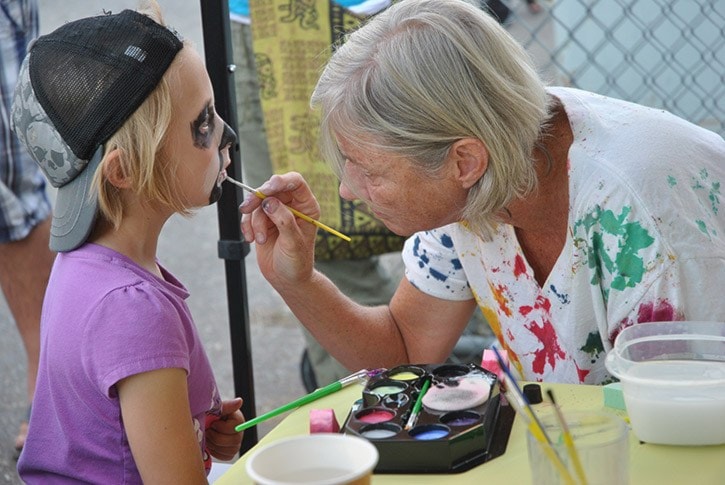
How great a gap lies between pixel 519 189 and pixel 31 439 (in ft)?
2.89

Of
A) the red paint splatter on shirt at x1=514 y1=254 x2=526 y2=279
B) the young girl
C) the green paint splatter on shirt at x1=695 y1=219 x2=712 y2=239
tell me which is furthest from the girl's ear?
the green paint splatter on shirt at x1=695 y1=219 x2=712 y2=239

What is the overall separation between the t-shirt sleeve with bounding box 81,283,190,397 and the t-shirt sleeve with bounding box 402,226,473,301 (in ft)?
2.06

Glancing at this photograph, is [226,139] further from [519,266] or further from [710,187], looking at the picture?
[710,187]

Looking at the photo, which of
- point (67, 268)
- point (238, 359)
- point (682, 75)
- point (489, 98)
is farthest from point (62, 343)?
point (682, 75)

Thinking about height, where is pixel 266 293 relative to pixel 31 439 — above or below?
below

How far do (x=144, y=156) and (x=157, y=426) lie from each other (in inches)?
16.7

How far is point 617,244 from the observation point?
173cm

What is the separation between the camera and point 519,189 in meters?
1.81

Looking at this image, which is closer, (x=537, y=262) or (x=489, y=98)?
(x=489, y=98)

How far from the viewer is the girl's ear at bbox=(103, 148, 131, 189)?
1682 millimetres

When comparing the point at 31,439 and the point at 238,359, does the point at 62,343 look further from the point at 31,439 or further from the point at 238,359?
the point at 238,359

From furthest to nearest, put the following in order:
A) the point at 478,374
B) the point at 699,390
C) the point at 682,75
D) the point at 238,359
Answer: the point at 682,75 → the point at 238,359 → the point at 478,374 → the point at 699,390

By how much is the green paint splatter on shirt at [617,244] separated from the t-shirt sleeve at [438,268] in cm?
37

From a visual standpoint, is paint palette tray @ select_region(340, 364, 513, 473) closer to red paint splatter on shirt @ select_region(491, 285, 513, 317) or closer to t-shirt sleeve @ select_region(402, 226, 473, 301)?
red paint splatter on shirt @ select_region(491, 285, 513, 317)
